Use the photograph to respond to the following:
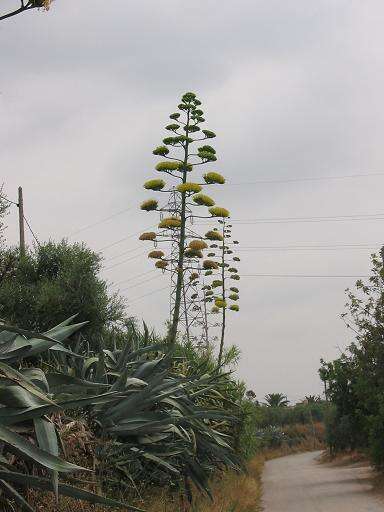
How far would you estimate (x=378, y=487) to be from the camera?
2194 centimetres

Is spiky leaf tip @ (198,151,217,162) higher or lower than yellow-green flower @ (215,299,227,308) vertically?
higher

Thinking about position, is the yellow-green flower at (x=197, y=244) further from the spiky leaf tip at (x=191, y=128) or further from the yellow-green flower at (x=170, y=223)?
the spiky leaf tip at (x=191, y=128)

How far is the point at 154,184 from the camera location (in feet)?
66.1

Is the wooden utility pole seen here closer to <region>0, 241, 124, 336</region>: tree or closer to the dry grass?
<region>0, 241, 124, 336</region>: tree

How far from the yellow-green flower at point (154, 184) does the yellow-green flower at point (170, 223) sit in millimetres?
1032

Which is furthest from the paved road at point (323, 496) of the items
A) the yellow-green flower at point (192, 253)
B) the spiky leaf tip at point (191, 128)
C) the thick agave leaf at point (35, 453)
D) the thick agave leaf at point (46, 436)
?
the thick agave leaf at point (35, 453)

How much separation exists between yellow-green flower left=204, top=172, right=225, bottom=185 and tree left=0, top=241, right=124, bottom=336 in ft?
18.5

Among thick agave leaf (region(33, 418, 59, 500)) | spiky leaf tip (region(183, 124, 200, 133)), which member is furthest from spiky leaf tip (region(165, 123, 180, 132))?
thick agave leaf (region(33, 418, 59, 500))

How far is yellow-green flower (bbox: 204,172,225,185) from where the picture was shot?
20.4 meters

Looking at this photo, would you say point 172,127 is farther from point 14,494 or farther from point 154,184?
point 14,494

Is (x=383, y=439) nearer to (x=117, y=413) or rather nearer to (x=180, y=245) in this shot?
(x=180, y=245)

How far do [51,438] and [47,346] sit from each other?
3.98ft

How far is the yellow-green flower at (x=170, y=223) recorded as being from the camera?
1928 centimetres

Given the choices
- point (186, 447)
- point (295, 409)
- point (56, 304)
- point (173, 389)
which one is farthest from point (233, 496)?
point (295, 409)
